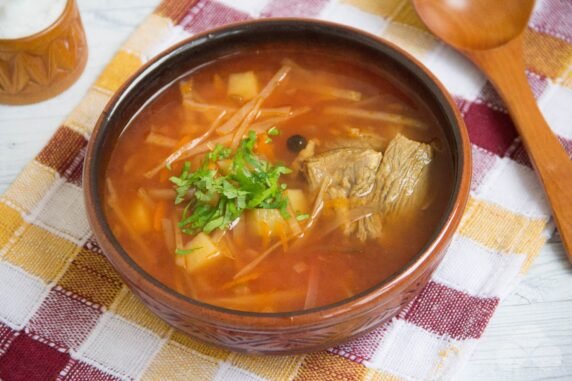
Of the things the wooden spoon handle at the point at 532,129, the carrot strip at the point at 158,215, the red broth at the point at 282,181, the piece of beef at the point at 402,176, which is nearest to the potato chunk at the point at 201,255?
the red broth at the point at 282,181

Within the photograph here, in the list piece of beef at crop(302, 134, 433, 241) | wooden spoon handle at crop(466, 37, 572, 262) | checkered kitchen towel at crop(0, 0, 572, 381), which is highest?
wooden spoon handle at crop(466, 37, 572, 262)

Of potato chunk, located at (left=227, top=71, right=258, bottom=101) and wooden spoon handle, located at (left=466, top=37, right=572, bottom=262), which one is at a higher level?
wooden spoon handle, located at (left=466, top=37, right=572, bottom=262)

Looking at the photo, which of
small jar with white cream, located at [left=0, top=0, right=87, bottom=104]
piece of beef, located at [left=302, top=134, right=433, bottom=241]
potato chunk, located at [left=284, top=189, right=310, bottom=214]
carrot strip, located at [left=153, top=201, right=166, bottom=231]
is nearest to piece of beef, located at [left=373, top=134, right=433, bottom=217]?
piece of beef, located at [left=302, top=134, right=433, bottom=241]

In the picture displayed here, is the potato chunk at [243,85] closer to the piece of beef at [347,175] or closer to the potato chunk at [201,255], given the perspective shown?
the piece of beef at [347,175]

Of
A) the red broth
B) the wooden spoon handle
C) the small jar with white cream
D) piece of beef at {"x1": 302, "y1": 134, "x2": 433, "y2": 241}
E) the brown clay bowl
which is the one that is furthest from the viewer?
the small jar with white cream

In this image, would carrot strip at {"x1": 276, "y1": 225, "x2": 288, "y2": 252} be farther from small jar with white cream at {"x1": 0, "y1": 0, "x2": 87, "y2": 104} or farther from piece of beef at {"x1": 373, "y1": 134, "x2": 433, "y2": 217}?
small jar with white cream at {"x1": 0, "y1": 0, "x2": 87, "y2": 104}

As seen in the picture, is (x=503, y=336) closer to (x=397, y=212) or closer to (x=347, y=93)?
(x=397, y=212)

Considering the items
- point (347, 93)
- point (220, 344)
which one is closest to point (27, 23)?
point (347, 93)

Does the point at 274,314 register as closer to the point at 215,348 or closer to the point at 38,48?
the point at 215,348
